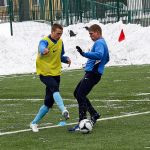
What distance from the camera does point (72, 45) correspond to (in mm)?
36469

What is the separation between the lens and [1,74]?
31.3 metres

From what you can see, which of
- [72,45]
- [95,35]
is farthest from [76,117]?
[72,45]

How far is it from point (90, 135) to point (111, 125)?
3.91 feet

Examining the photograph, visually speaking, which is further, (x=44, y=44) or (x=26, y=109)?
(x=26, y=109)

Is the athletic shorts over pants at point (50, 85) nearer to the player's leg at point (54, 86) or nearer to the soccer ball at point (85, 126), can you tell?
the player's leg at point (54, 86)

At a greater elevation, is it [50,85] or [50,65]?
[50,65]

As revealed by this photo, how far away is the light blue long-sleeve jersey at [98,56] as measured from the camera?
13562mm

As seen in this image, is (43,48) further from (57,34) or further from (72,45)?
(72,45)

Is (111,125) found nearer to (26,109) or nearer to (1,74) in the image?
(26,109)

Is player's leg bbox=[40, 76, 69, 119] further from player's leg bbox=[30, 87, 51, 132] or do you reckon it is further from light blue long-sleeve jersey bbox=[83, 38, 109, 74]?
light blue long-sleeve jersey bbox=[83, 38, 109, 74]

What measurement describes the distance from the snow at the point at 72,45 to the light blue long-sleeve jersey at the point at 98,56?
58.8 ft

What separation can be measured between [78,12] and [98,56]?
29.0 m

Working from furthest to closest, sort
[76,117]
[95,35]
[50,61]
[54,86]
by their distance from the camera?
[76,117], [50,61], [95,35], [54,86]

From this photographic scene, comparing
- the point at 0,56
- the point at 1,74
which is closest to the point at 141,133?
the point at 1,74
